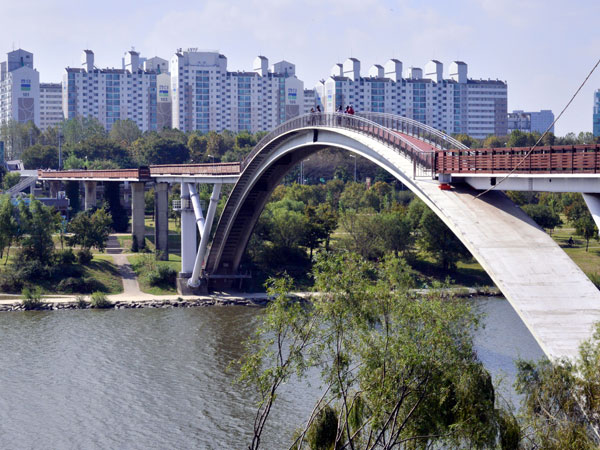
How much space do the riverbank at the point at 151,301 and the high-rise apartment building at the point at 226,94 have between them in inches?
3703

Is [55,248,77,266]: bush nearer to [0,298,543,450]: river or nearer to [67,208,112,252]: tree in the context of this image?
[67,208,112,252]: tree

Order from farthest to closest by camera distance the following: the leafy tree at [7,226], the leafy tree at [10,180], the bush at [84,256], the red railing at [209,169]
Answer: the leafy tree at [10,180]
the bush at [84,256]
the leafy tree at [7,226]
the red railing at [209,169]

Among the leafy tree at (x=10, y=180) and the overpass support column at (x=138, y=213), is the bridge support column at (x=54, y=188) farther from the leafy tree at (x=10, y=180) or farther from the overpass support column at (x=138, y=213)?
the overpass support column at (x=138, y=213)

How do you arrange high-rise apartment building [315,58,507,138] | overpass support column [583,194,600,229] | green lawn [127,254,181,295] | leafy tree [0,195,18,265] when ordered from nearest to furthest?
overpass support column [583,194,600,229] < green lawn [127,254,181,295] < leafy tree [0,195,18,265] < high-rise apartment building [315,58,507,138]

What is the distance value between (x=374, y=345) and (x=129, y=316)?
3003cm

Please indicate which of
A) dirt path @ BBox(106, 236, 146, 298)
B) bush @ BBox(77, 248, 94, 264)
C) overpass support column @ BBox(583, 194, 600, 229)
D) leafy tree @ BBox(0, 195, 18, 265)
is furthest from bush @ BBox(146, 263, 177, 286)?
overpass support column @ BBox(583, 194, 600, 229)

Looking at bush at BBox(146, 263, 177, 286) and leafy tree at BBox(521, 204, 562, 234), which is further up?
leafy tree at BBox(521, 204, 562, 234)

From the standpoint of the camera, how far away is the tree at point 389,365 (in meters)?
14.7

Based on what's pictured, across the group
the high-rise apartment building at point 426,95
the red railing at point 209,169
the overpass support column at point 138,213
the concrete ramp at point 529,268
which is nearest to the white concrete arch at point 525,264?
the concrete ramp at point 529,268

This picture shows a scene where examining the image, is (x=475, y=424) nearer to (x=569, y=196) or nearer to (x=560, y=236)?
(x=560, y=236)

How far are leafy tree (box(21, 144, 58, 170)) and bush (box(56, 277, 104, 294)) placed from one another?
155 ft

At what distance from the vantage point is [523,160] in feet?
69.5

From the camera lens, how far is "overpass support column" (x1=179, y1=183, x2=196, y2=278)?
161ft

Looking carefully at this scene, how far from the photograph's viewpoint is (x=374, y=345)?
598 inches
